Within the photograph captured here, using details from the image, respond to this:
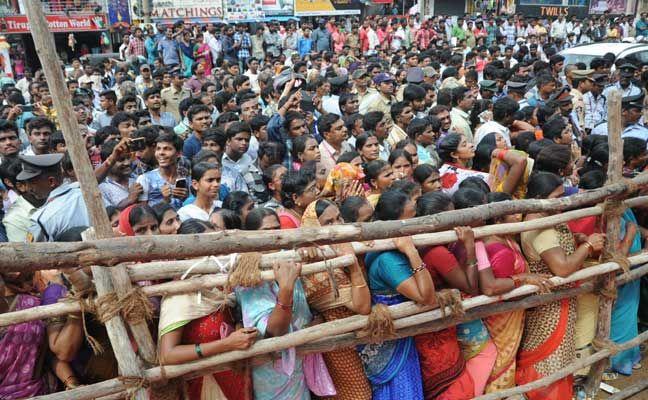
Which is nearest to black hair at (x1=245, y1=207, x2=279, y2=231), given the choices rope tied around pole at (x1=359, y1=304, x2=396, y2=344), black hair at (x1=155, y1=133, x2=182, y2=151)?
rope tied around pole at (x1=359, y1=304, x2=396, y2=344)

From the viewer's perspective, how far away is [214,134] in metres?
5.54

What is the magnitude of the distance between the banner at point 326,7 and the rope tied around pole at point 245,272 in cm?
2225

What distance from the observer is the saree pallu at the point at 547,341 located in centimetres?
347

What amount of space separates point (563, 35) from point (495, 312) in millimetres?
22243

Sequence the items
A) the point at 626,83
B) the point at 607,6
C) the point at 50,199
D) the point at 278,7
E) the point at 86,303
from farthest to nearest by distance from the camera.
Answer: the point at 607,6
the point at 278,7
the point at 626,83
the point at 50,199
the point at 86,303

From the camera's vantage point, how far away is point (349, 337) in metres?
2.88

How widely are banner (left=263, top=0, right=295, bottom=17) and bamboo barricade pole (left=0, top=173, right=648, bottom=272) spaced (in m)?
21.1

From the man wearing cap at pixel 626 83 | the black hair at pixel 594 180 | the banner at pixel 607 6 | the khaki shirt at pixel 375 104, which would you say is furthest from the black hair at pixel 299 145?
the banner at pixel 607 6

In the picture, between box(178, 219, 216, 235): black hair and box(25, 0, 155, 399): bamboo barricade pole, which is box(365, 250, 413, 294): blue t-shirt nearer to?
box(178, 219, 216, 235): black hair

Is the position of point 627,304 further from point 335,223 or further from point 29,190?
point 29,190

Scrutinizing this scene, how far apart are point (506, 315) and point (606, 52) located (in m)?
11.1

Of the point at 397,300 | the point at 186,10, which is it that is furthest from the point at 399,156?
the point at 186,10

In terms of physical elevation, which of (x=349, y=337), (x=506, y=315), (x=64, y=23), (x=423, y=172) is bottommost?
(x=506, y=315)

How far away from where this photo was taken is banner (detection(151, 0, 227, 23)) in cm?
2094
